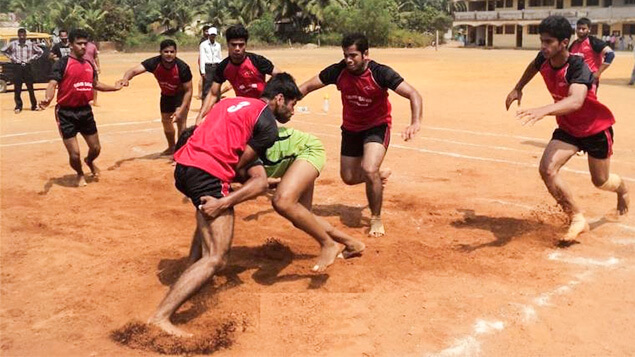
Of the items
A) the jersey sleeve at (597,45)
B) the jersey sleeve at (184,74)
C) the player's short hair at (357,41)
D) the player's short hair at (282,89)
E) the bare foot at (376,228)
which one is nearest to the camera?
the player's short hair at (282,89)

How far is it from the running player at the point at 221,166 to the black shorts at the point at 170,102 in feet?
21.8

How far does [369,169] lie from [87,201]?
4.04 metres

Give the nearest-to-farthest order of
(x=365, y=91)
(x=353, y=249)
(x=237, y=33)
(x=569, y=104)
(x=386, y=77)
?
(x=353, y=249), (x=569, y=104), (x=386, y=77), (x=365, y=91), (x=237, y=33)

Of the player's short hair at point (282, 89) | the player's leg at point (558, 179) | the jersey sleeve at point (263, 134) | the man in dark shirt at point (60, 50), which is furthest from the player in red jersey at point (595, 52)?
the man in dark shirt at point (60, 50)

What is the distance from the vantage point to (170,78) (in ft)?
36.3

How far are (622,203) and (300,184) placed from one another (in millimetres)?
4175

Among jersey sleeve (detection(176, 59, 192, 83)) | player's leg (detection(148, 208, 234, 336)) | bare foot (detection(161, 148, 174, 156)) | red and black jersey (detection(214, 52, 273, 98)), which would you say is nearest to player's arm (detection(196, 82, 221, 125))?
red and black jersey (detection(214, 52, 273, 98))

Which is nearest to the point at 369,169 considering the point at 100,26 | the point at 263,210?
the point at 263,210

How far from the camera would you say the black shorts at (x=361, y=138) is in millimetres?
7477

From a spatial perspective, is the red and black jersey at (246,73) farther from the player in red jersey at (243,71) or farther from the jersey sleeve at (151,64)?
the jersey sleeve at (151,64)

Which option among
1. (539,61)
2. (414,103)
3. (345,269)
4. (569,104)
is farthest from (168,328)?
(539,61)

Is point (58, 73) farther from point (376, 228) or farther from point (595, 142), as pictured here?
point (595, 142)

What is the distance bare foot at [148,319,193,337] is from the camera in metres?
4.62

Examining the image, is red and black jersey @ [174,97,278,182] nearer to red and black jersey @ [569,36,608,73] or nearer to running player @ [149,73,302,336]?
running player @ [149,73,302,336]
